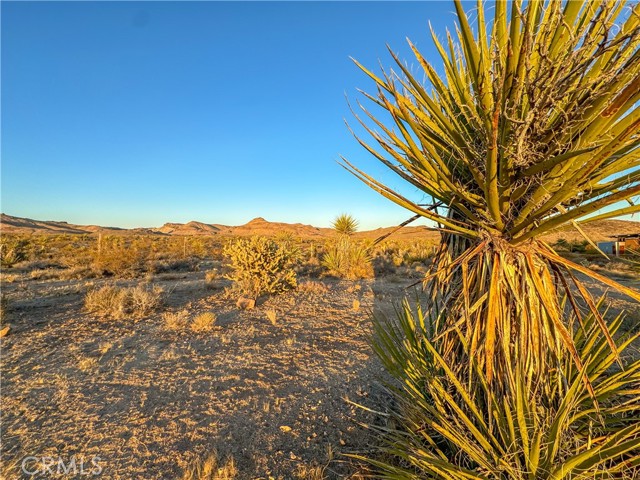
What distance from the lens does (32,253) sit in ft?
63.4

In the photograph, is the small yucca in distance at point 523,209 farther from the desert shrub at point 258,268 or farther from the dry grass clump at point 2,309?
the dry grass clump at point 2,309

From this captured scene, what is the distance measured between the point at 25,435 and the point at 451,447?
13.7 ft

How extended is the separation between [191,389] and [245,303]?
4.34 meters

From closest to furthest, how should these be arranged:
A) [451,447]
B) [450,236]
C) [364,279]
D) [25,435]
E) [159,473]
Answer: [451,447] < [450,236] < [159,473] < [25,435] < [364,279]

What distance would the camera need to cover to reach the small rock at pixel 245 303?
28.6 feet

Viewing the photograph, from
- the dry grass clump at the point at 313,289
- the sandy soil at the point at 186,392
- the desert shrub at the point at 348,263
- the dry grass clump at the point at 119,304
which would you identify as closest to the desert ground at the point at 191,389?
the sandy soil at the point at 186,392

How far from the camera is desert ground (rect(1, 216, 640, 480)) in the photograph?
3176 millimetres

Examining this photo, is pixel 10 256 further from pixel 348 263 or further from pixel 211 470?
pixel 211 470

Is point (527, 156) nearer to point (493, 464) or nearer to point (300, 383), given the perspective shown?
point (493, 464)

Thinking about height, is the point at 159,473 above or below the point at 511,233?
below

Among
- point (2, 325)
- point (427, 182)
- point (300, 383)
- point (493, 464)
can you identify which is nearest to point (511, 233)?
point (427, 182)

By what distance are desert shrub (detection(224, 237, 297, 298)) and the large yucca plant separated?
26.6 feet

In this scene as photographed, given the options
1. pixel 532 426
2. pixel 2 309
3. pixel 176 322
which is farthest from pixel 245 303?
pixel 532 426

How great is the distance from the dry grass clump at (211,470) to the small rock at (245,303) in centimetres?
567
